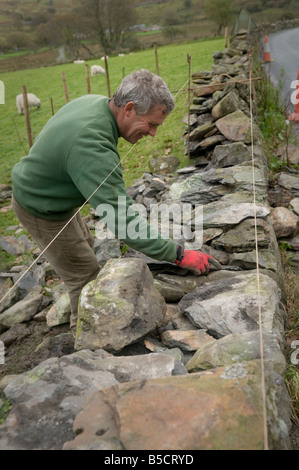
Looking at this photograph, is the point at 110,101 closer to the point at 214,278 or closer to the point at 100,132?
the point at 100,132

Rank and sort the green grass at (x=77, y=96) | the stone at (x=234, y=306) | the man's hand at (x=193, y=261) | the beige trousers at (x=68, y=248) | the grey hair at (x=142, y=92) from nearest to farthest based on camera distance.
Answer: the stone at (x=234, y=306) → the grey hair at (x=142, y=92) → the man's hand at (x=193, y=261) → the beige trousers at (x=68, y=248) → the green grass at (x=77, y=96)

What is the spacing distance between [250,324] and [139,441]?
4.13 ft

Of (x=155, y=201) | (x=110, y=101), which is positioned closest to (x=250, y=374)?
(x=110, y=101)

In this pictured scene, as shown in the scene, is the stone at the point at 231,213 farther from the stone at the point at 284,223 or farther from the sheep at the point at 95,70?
the sheep at the point at 95,70

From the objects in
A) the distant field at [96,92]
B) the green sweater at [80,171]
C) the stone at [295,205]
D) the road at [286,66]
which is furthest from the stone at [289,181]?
the road at [286,66]

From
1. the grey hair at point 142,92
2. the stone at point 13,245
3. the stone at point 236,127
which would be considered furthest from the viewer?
the stone at point 13,245

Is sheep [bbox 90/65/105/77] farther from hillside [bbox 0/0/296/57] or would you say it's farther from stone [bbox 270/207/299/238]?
stone [bbox 270/207/299/238]

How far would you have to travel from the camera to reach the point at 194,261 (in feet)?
9.16

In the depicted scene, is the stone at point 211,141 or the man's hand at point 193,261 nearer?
the man's hand at point 193,261

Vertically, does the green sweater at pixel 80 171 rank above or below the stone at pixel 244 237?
above

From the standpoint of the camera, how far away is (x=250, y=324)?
232cm

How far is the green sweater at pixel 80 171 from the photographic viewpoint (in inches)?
87.9

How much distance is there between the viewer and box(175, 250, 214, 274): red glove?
273 cm

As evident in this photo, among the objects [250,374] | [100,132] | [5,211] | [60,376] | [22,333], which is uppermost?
[100,132]
